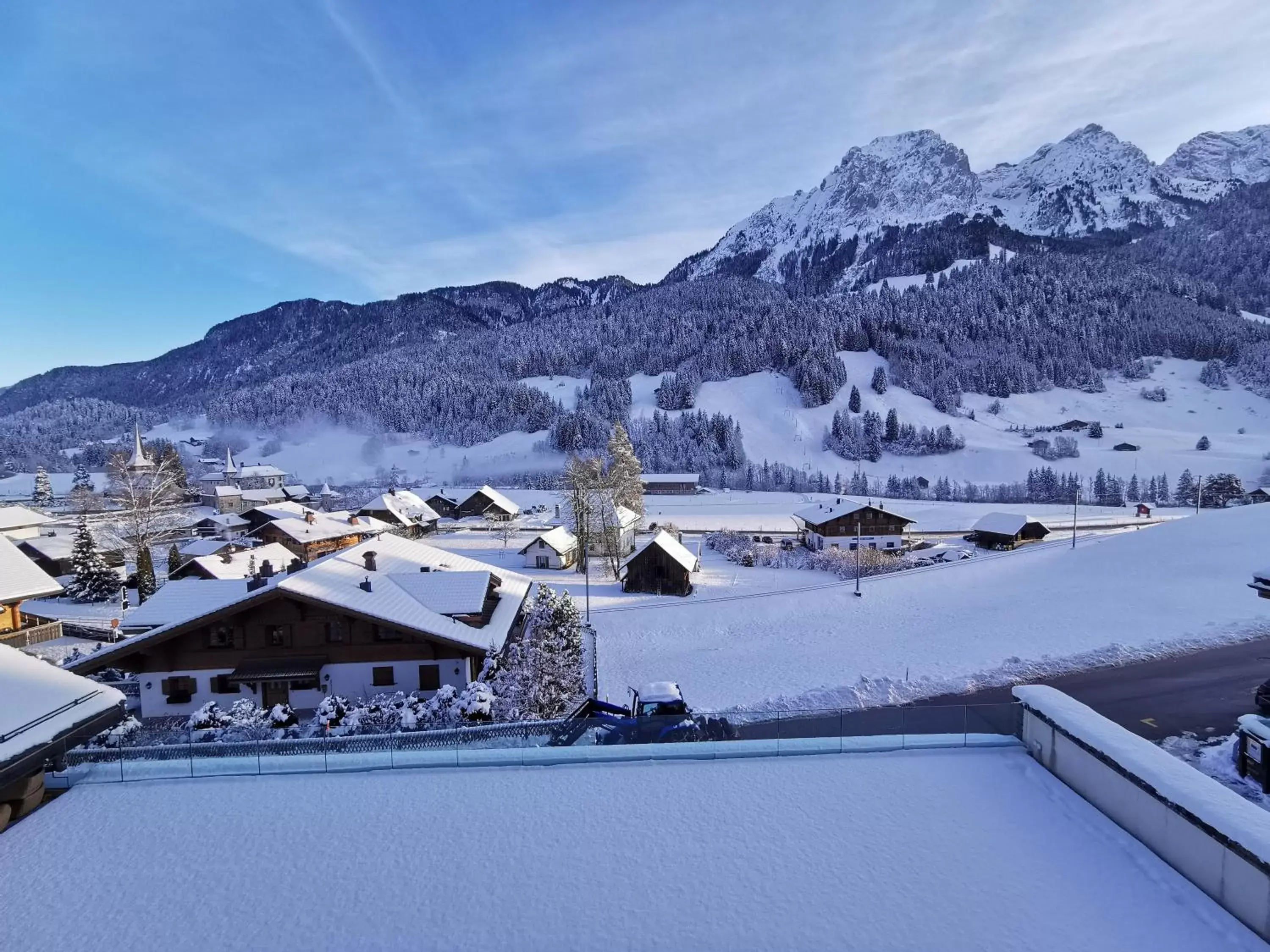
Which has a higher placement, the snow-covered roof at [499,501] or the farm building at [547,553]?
the snow-covered roof at [499,501]

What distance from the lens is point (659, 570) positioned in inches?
1702

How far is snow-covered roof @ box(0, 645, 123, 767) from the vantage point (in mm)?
6277

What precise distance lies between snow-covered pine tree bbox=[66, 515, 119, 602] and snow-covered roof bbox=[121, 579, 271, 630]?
23.9m

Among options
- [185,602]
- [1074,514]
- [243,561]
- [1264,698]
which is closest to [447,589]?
[185,602]

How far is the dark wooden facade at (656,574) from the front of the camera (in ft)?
140

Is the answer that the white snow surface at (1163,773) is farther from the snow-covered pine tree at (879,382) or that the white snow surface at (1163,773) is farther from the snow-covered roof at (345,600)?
the snow-covered pine tree at (879,382)

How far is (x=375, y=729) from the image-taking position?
683 inches

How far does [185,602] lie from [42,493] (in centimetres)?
11125

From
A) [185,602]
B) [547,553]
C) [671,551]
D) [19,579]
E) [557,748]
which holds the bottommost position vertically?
[547,553]

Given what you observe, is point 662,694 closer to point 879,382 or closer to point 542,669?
point 542,669

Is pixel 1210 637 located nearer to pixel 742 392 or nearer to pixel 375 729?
pixel 375 729

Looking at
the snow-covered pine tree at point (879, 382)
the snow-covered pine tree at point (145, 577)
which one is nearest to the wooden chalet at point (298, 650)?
the snow-covered pine tree at point (145, 577)

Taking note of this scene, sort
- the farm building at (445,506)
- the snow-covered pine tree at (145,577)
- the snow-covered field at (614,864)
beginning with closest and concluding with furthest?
the snow-covered field at (614,864), the snow-covered pine tree at (145,577), the farm building at (445,506)

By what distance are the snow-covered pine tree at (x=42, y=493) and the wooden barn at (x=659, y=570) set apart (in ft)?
357
